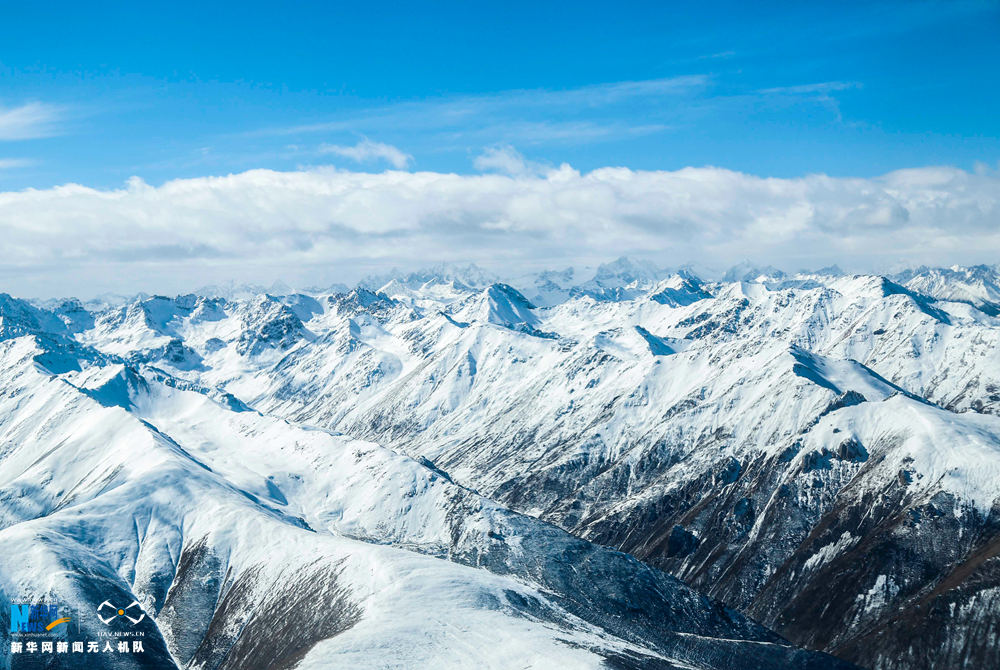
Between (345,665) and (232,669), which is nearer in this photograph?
(345,665)

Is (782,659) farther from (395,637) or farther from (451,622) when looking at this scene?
(395,637)

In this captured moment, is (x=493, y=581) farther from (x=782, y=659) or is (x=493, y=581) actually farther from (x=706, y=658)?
(x=782, y=659)

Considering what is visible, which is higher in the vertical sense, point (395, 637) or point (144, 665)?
point (395, 637)

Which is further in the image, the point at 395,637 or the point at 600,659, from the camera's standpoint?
the point at 395,637

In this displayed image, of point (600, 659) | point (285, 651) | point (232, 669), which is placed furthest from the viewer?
point (232, 669)

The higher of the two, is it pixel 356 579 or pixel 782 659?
pixel 356 579

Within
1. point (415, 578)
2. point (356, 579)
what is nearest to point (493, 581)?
point (415, 578)

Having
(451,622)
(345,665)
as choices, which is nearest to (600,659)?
(451,622)

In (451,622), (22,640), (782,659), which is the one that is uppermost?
(451,622)

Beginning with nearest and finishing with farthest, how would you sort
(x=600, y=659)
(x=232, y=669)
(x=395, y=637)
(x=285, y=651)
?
(x=600, y=659)
(x=395, y=637)
(x=285, y=651)
(x=232, y=669)
